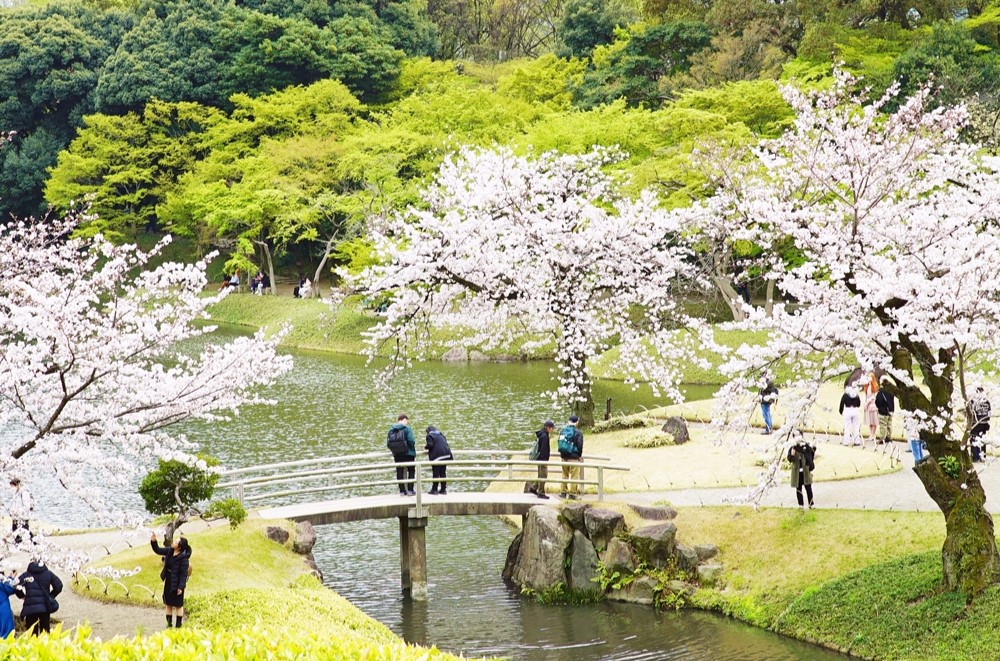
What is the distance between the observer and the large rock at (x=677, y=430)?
27.4 m

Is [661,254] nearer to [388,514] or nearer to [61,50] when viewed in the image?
[388,514]

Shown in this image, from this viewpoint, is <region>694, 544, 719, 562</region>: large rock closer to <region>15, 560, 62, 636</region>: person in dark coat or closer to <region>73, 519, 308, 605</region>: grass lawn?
<region>73, 519, 308, 605</region>: grass lawn

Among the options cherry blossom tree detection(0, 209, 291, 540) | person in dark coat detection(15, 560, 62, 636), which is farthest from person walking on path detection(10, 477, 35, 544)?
person in dark coat detection(15, 560, 62, 636)

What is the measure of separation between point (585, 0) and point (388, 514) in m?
53.6

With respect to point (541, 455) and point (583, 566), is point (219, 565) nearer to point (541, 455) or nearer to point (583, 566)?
point (583, 566)

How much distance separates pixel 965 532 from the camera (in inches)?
622

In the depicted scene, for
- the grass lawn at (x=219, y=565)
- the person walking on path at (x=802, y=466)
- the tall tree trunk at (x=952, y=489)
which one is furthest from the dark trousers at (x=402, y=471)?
the tall tree trunk at (x=952, y=489)

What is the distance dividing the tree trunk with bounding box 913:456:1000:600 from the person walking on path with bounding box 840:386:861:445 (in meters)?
8.89

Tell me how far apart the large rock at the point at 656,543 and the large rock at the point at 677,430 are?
27.0ft

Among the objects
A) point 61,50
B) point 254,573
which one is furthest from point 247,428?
point 61,50

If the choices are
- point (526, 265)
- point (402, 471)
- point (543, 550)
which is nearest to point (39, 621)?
point (402, 471)

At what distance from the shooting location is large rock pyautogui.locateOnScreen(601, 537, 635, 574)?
1914cm

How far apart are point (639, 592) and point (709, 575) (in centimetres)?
121

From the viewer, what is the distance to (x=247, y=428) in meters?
33.1
